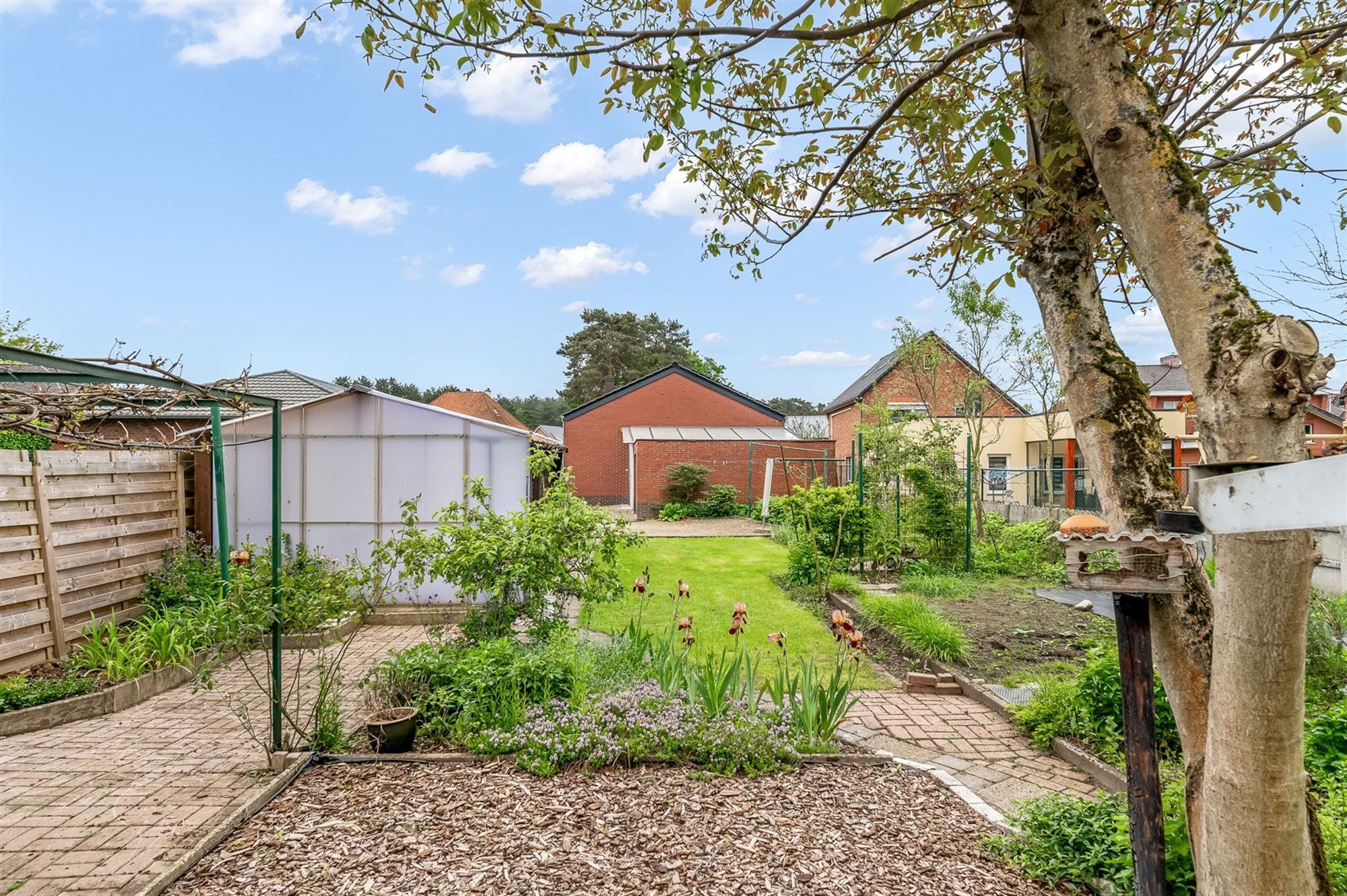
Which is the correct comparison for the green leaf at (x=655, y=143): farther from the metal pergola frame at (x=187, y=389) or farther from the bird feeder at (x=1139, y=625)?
the metal pergola frame at (x=187, y=389)

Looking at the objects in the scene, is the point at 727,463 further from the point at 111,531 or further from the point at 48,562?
the point at 48,562

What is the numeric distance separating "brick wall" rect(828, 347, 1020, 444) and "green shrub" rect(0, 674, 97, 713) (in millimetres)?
10558

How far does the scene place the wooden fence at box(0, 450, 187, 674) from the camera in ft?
16.8

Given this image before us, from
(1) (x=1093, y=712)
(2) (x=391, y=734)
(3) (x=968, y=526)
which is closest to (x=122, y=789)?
(2) (x=391, y=734)

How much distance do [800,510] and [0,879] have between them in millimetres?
8524

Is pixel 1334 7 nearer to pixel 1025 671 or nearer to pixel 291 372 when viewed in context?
pixel 1025 671

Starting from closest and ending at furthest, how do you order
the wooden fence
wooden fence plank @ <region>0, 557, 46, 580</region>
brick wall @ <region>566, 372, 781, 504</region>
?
wooden fence plank @ <region>0, 557, 46, 580</region> < the wooden fence < brick wall @ <region>566, 372, 781, 504</region>

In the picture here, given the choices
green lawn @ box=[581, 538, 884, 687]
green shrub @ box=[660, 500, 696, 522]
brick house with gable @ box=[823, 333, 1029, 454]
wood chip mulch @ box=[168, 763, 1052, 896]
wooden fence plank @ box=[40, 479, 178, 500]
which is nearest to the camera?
wood chip mulch @ box=[168, 763, 1052, 896]

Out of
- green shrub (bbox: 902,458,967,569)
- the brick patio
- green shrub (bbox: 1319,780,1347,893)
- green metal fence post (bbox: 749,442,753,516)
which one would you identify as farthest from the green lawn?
green metal fence post (bbox: 749,442,753,516)

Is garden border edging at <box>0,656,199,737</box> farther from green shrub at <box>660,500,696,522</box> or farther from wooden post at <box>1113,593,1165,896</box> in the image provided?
green shrub at <box>660,500,696,522</box>

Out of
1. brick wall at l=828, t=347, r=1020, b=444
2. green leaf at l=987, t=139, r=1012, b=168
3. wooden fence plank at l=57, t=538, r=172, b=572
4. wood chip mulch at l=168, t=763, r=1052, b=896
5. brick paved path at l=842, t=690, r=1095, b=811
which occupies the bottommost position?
brick paved path at l=842, t=690, r=1095, b=811

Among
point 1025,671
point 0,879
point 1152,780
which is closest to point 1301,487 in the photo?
point 1152,780

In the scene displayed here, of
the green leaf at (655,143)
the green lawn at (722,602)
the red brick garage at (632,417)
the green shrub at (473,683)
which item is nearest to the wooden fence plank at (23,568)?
the green shrub at (473,683)

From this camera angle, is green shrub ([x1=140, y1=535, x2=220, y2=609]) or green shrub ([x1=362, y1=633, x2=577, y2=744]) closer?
green shrub ([x1=362, y1=633, x2=577, y2=744])
